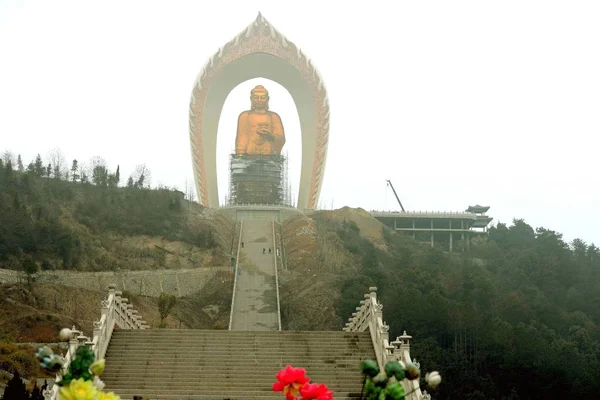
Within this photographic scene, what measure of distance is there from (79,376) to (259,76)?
4298cm

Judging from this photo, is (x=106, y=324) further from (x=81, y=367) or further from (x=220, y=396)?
(x=81, y=367)

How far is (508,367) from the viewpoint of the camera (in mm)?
26328

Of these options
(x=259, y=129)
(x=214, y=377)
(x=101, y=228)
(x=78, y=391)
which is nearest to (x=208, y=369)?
(x=214, y=377)

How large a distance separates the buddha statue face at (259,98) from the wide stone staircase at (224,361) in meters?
32.3

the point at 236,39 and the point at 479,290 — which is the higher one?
the point at 236,39

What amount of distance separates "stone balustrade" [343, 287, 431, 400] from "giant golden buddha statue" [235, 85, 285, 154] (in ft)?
98.0

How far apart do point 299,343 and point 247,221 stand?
28044mm

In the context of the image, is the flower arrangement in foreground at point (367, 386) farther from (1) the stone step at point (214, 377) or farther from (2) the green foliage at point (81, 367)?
(1) the stone step at point (214, 377)

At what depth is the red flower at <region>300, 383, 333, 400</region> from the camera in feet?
17.6

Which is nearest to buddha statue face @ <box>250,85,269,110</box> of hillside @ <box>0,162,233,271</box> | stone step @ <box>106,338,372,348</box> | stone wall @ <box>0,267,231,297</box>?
hillside @ <box>0,162,233,271</box>

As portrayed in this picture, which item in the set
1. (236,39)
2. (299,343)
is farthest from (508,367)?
(236,39)

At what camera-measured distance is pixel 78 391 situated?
495 cm

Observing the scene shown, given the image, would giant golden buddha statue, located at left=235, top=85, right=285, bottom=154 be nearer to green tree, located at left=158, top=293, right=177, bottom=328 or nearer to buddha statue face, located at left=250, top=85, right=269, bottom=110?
buddha statue face, located at left=250, top=85, right=269, bottom=110

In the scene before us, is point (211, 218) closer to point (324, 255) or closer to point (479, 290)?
point (324, 255)
